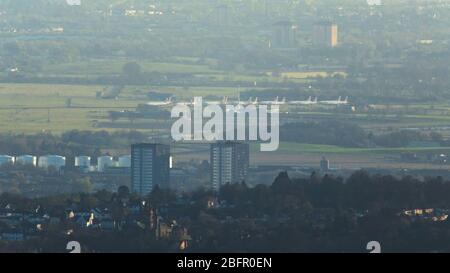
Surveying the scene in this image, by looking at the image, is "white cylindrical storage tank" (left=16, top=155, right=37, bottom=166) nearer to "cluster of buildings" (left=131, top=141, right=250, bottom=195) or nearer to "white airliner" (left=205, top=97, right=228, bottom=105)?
"cluster of buildings" (left=131, top=141, right=250, bottom=195)

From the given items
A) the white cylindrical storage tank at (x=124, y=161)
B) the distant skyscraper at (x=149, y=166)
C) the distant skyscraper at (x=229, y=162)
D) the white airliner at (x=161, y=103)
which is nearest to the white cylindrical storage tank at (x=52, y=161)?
the white cylindrical storage tank at (x=124, y=161)

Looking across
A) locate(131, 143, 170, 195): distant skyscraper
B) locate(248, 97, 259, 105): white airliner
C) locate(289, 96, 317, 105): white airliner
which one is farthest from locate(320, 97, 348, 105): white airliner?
locate(131, 143, 170, 195): distant skyscraper

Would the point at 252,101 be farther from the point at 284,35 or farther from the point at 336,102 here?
the point at 284,35

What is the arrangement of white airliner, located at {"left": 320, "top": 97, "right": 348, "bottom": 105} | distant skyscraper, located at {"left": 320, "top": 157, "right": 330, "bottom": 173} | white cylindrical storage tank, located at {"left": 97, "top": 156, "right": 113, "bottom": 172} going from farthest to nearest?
1. white airliner, located at {"left": 320, "top": 97, "right": 348, "bottom": 105}
2. white cylindrical storage tank, located at {"left": 97, "top": 156, "right": 113, "bottom": 172}
3. distant skyscraper, located at {"left": 320, "top": 157, "right": 330, "bottom": 173}

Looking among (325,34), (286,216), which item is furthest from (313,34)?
(286,216)

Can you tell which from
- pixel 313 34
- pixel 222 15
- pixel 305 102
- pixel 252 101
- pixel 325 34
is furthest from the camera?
pixel 222 15
